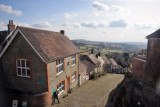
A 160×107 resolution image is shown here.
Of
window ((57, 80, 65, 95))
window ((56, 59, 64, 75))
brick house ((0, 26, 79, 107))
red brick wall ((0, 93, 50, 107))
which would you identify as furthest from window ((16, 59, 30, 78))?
window ((57, 80, 65, 95))

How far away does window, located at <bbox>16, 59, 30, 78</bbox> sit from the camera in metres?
10.9

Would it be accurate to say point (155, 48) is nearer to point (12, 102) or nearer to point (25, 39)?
point (25, 39)

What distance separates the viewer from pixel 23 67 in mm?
11008

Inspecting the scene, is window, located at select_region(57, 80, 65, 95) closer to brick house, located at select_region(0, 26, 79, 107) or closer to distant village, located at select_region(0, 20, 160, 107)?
distant village, located at select_region(0, 20, 160, 107)

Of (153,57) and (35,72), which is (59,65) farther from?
(153,57)

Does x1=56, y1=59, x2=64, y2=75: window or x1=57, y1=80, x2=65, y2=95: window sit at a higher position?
x1=56, y1=59, x2=64, y2=75: window

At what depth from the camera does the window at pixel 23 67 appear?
35.7 feet

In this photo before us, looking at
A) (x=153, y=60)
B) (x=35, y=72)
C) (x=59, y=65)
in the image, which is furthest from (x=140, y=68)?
(x=35, y=72)

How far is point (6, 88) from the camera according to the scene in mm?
12031

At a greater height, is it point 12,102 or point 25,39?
point 25,39

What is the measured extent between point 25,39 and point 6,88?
22.1ft

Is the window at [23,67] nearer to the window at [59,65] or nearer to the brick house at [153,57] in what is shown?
the window at [59,65]

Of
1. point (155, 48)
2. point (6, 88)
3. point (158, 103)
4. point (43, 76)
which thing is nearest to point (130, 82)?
point (158, 103)

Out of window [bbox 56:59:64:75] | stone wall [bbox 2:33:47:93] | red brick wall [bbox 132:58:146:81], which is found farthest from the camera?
red brick wall [bbox 132:58:146:81]
